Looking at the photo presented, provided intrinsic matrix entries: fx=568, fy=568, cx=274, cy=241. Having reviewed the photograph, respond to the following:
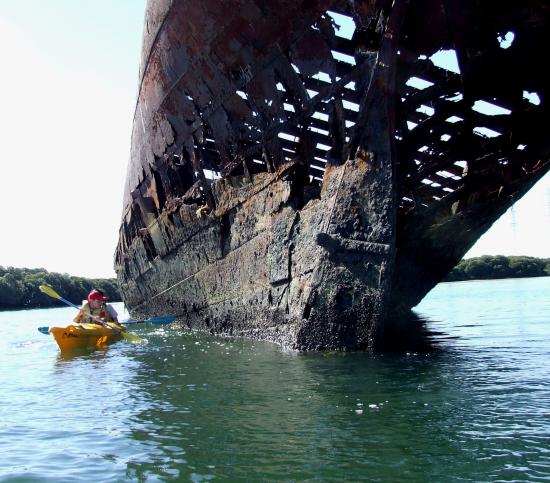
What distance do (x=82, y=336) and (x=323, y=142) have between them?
4.87 m

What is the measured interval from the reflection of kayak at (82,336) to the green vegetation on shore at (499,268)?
131ft

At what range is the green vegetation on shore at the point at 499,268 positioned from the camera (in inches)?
1804

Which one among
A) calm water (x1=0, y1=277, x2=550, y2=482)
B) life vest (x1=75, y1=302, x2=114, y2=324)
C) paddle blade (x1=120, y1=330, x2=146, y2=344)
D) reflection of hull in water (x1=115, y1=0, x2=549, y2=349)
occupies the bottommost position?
calm water (x1=0, y1=277, x2=550, y2=482)

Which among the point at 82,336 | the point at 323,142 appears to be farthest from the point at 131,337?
the point at 323,142

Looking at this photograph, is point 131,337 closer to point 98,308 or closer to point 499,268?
point 98,308

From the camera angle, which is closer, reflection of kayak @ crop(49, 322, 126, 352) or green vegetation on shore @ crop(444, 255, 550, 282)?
reflection of kayak @ crop(49, 322, 126, 352)

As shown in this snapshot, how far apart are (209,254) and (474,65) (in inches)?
180

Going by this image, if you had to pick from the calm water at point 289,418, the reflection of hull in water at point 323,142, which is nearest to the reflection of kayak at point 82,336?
the reflection of hull in water at point 323,142

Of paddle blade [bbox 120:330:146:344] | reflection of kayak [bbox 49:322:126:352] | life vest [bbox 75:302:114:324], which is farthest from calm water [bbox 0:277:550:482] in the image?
life vest [bbox 75:302:114:324]

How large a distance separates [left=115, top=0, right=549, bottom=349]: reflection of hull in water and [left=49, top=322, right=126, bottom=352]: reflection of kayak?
1447 millimetres

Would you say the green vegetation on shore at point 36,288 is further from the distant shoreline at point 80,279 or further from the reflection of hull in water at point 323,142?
the reflection of hull in water at point 323,142

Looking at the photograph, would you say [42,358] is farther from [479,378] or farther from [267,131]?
[479,378]

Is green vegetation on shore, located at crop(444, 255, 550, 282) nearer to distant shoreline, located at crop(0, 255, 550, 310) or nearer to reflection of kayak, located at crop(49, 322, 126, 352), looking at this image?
distant shoreline, located at crop(0, 255, 550, 310)

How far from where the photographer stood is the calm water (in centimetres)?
283
